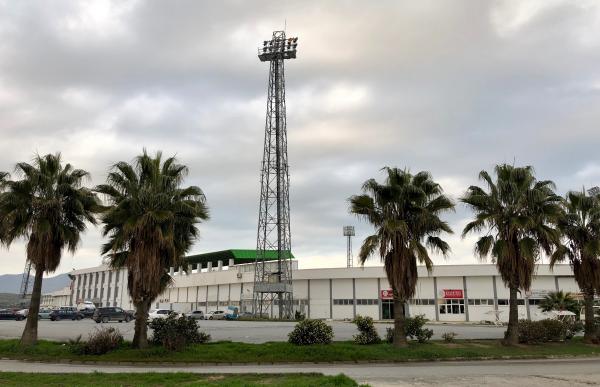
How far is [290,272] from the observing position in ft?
260

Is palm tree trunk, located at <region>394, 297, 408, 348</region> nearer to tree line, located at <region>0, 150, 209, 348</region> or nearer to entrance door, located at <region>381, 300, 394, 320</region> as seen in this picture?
tree line, located at <region>0, 150, 209, 348</region>

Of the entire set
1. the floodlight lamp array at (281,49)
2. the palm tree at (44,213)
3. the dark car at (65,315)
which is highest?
the floodlight lamp array at (281,49)

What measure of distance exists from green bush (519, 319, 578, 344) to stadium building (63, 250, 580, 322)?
29.0 m

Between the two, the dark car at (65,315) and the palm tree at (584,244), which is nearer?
the palm tree at (584,244)

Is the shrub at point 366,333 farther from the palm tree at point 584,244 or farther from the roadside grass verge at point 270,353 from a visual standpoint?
the palm tree at point 584,244

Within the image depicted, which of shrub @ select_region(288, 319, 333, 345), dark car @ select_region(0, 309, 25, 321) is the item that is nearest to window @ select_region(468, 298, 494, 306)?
shrub @ select_region(288, 319, 333, 345)

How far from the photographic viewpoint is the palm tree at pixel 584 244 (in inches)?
1251

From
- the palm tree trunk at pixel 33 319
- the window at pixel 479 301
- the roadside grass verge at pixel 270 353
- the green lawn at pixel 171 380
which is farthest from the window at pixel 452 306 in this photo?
the green lawn at pixel 171 380

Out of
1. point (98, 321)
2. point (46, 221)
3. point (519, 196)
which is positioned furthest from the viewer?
point (98, 321)

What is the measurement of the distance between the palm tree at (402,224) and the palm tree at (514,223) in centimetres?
388

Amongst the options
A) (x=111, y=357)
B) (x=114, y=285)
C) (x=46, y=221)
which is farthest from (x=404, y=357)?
(x=114, y=285)

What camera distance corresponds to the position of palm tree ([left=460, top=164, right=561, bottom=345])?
93.4 feet

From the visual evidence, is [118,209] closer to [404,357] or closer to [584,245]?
[404,357]

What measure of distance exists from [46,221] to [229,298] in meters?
68.8
